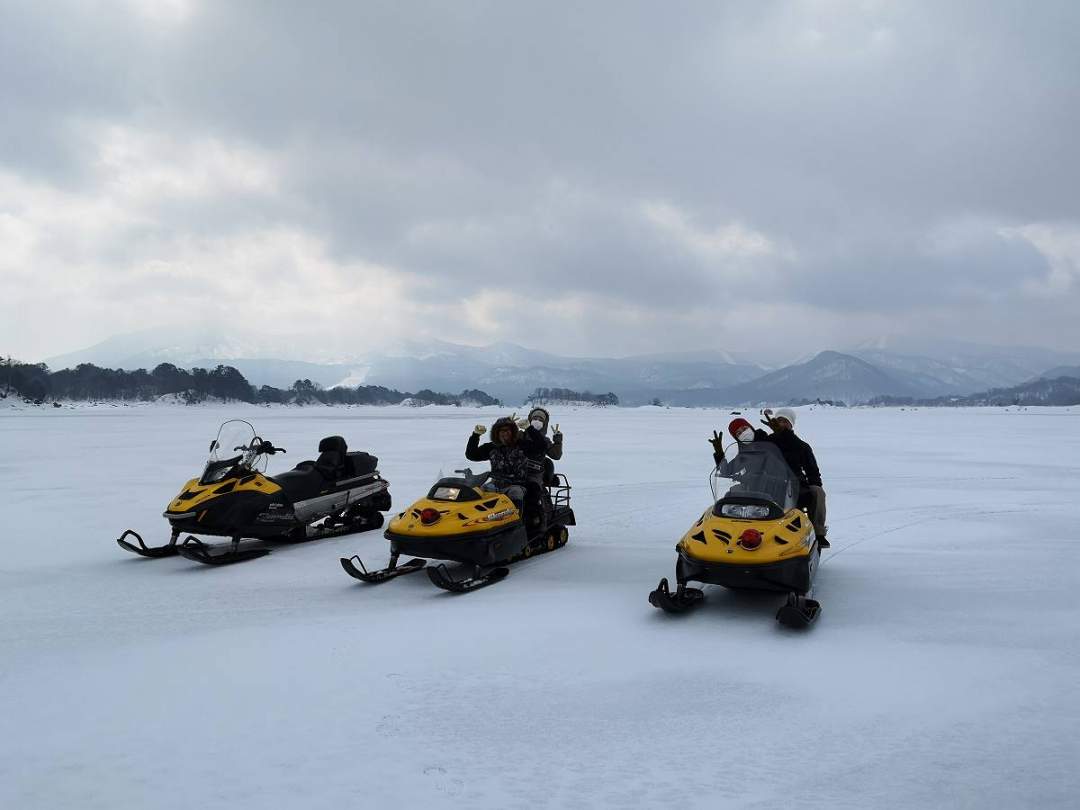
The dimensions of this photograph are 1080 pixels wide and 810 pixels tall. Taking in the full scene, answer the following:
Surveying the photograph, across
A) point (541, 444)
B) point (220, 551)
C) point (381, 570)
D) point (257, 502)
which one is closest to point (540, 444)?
point (541, 444)

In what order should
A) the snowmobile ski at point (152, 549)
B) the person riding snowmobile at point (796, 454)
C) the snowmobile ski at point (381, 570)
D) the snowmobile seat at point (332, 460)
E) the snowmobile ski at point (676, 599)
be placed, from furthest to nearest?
the snowmobile seat at point (332, 460) < the snowmobile ski at point (152, 549) < the person riding snowmobile at point (796, 454) < the snowmobile ski at point (381, 570) < the snowmobile ski at point (676, 599)

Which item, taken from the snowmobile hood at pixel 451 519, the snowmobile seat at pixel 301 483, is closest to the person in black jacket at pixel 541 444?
the snowmobile hood at pixel 451 519

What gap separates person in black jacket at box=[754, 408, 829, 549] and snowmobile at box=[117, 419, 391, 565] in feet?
18.3

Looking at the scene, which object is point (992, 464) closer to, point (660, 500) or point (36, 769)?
point (660, 500)

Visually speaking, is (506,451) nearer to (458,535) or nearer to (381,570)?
(458,535)

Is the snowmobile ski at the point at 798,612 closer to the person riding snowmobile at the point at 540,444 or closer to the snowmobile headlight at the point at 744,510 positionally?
the snowmobile headlight at the point at 744,510

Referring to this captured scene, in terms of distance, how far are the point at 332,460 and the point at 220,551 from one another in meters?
1.87

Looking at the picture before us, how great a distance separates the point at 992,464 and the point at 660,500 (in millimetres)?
11704

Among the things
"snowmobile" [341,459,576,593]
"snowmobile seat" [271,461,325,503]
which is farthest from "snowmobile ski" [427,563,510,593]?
"snowmobile seat" [271,461,325,503]

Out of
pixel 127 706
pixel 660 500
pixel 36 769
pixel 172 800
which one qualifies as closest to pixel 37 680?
pixel 127 706

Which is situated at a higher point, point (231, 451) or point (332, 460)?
point (231, 451)

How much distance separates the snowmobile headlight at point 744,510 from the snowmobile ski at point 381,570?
3.23 m

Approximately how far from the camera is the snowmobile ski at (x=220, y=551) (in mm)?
8047

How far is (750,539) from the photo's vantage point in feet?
19.4
